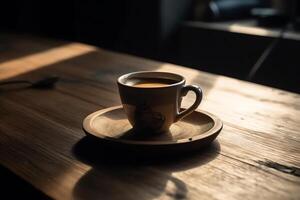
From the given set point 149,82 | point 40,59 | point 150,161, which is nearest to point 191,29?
point 40,59

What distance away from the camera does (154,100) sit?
2.29 ft

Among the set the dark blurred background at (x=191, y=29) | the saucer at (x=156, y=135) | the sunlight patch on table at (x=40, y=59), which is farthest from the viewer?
the dark blurred background at (x=191, y=29)

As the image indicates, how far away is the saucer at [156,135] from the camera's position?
68 centimetres

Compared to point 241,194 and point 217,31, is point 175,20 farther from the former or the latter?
point 241,194

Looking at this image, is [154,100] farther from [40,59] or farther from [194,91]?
[40,59]

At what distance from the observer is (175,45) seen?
241 centimetres

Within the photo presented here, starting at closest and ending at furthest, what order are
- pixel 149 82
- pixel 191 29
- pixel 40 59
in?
pixel 149 82
pixel 40 59
pixel 191 29

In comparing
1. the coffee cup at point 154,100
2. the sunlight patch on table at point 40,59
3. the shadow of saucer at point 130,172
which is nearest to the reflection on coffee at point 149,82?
the coffee cup at point 154,100

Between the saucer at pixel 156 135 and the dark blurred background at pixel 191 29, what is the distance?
1225 millimetres

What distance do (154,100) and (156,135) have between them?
2.6 inches

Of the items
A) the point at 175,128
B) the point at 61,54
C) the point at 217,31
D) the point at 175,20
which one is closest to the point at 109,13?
the point at 175,20

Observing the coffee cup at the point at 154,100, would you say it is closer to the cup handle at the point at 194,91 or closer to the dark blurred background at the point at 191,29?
the cup handle at the point at 194,91

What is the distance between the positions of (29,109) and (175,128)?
0.33 m

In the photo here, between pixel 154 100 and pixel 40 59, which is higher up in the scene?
pixel 154 100
